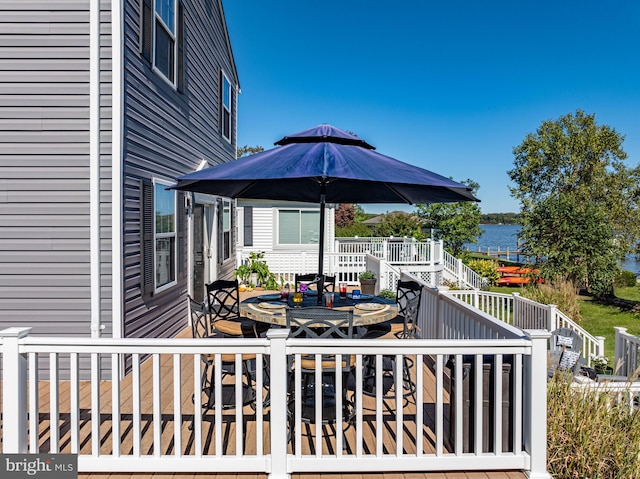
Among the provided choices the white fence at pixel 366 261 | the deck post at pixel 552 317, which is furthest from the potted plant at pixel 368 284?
the deck post at pixel 552 317

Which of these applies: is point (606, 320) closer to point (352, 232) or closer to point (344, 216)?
point (352, 232)

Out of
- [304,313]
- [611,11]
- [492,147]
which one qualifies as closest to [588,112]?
[611,11]

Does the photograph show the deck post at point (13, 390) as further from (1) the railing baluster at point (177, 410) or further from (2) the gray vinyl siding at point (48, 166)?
(2) the gray vinyl siding at point (48, 166)

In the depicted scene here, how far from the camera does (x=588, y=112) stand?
834 inches

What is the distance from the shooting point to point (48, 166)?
176 inches

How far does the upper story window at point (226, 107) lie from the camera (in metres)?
9.67

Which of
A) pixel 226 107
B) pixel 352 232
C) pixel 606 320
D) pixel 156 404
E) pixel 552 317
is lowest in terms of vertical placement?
pixel 606 320

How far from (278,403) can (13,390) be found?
1.71 metres

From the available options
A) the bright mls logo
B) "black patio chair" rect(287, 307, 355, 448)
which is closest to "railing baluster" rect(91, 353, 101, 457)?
the bright mls logo

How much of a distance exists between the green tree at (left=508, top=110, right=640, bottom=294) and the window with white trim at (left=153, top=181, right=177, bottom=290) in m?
14.4

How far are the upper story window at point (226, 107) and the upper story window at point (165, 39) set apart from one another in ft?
11.2

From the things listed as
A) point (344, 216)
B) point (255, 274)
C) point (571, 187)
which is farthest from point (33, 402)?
point (344, 216)

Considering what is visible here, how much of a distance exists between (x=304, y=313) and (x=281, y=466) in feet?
3.60

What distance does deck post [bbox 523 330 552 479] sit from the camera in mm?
2787
